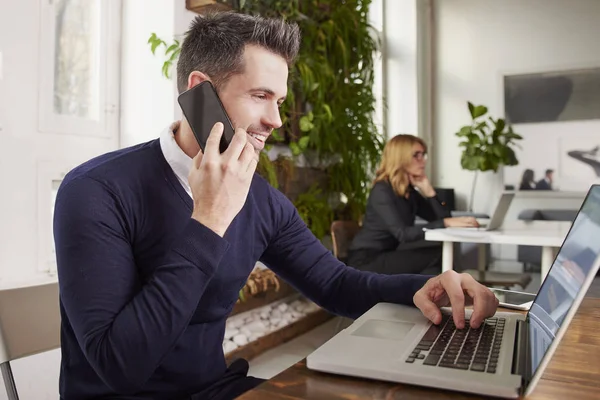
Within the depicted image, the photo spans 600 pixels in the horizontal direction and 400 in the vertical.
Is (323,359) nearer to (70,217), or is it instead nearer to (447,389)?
(447,389)

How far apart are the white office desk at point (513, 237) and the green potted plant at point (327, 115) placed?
0.92m

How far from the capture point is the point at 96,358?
87cm

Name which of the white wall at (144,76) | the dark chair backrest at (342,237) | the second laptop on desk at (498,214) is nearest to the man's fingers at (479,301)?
the white wall at (144,76)

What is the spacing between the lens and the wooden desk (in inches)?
26.8

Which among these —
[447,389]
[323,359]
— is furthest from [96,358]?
[447,389]

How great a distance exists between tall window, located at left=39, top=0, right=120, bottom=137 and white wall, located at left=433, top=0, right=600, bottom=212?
176 inches

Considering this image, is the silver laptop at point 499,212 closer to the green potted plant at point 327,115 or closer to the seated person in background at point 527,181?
the green potted plant at point 327,115

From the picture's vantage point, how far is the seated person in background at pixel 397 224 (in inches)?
135

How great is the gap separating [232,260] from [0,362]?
50cm

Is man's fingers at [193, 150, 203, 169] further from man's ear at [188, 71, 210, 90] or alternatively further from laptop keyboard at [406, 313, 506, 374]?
laptop keyboard at [406, 313, 506, 374]

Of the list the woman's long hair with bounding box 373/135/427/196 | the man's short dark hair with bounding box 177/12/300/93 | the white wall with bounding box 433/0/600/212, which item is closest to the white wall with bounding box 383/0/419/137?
the white wall with bounding box 433/0/600/212

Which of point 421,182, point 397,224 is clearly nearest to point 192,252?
point 397,224

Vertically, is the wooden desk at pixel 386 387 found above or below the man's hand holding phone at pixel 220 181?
below

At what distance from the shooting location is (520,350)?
0.81 meters
